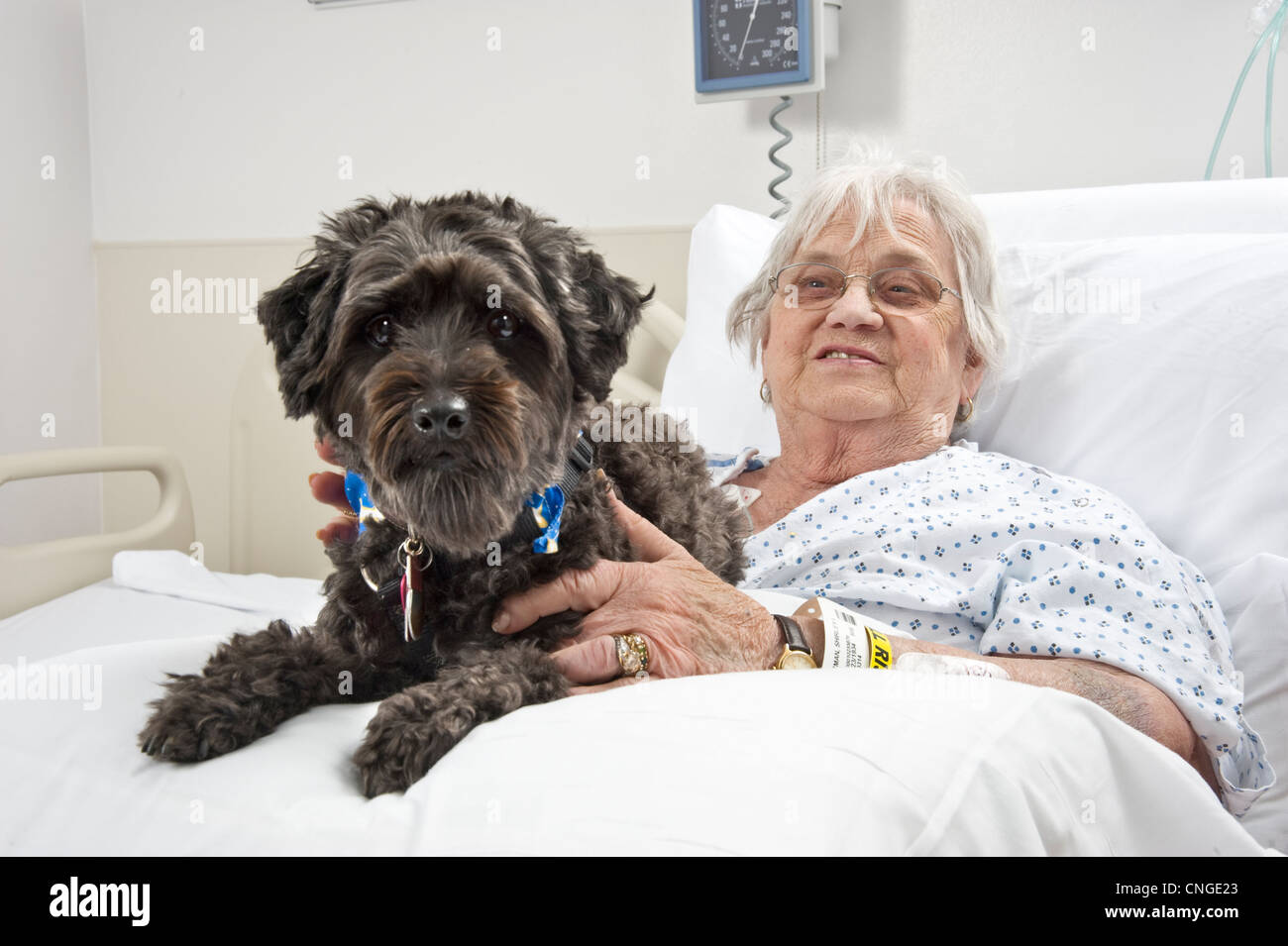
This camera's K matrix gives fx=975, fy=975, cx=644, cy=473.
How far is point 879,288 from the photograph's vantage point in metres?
2.00

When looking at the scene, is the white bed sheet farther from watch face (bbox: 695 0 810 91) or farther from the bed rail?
watch face (bbox: 695 0 810 91)

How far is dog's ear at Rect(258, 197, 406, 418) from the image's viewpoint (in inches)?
49.9

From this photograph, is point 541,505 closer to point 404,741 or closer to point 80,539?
point 404,741

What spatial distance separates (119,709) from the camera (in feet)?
3.84

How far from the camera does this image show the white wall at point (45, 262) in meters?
3.44

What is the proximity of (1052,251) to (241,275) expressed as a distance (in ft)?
9.07

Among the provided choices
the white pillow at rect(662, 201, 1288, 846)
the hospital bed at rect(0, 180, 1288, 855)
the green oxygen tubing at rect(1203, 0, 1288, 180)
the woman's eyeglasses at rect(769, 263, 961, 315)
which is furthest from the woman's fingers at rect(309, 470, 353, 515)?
the green oxygen tubing at rect(1203, 0, 1288, 180)

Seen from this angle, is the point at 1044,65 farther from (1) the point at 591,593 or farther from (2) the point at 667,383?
(1) the point at 591,593

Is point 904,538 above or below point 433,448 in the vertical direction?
below

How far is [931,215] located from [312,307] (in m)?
1.34

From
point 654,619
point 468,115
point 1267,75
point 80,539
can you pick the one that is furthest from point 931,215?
point 80,539

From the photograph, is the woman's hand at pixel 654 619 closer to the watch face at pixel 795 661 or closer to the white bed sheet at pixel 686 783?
the watch face at pixel 795 661

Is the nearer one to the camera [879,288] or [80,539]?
[879,288]
